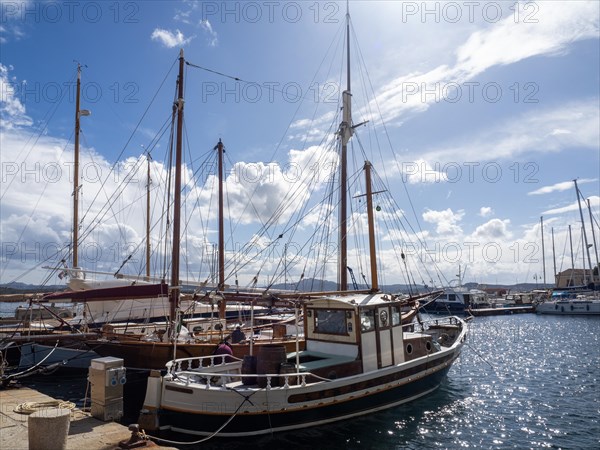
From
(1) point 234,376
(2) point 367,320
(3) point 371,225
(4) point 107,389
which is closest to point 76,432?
(4) point 107,389

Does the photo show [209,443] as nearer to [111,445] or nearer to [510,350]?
[111,445]

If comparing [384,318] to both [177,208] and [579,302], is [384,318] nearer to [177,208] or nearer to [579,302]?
[177,208]

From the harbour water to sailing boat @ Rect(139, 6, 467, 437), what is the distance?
49cm

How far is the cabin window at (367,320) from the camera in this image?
14.3 meters

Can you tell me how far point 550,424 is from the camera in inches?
577

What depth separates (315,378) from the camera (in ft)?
42.0

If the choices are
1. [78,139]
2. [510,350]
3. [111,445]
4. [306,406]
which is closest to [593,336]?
[510,350]

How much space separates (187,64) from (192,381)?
16.4 meters

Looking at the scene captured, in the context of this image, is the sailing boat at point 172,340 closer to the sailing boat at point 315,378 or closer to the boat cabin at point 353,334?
the sailing boat at point 315,378

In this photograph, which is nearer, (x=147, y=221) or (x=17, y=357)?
(x=17, y=357)

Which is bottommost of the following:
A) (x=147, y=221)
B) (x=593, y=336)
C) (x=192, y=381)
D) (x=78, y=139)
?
(x=593, y=336)

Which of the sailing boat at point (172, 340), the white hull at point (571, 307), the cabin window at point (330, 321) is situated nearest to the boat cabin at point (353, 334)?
the cabin window at point (330, 321)

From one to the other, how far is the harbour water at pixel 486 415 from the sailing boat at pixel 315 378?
0.49 metres

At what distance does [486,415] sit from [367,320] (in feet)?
20.6
